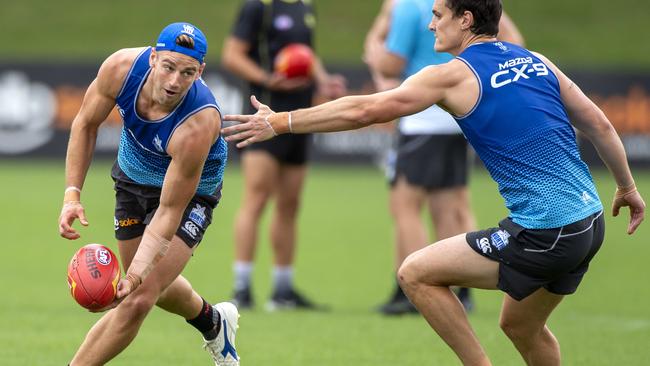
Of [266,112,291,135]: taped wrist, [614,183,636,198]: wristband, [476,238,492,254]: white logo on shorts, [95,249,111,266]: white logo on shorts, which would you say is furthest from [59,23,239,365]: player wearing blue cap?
[614,183,636,198]: wristband

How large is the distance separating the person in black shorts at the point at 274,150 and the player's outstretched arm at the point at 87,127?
364 centimetres

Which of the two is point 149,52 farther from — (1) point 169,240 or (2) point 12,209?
(2) point 12,209

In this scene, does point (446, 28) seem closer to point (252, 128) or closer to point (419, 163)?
point (252, 128)

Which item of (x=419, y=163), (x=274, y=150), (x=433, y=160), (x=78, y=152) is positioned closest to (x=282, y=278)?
(x=274, y=150)

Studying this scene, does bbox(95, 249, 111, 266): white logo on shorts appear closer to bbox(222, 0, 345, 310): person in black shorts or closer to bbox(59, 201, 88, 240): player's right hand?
bbox(59, 201, 88, 240): player's right hand

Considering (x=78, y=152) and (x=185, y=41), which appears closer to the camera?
(x=185, y=41)

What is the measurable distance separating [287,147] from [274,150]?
124 millimetres

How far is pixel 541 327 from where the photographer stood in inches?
239

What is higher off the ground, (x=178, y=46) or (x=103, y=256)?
(x=178, y=46)

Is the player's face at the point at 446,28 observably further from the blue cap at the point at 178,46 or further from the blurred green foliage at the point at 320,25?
the blurred green foliage at the point at 320,25

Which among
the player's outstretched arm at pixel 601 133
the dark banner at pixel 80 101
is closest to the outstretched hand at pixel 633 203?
the player's outstretched arm at pixel 601 133

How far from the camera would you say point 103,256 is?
5820 millimetres

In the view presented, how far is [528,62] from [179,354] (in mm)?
3200

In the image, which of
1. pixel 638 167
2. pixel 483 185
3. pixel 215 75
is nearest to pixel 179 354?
pixel 483 185
